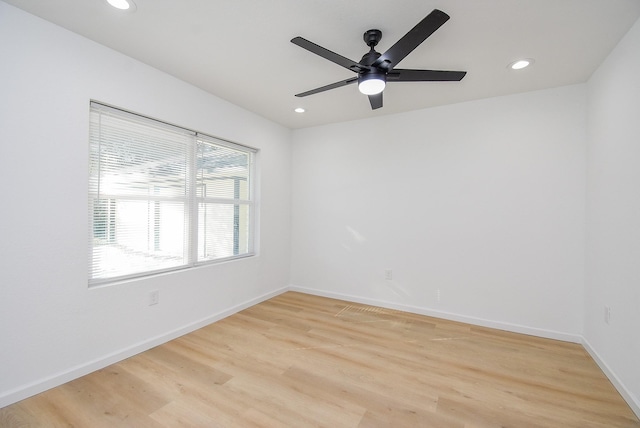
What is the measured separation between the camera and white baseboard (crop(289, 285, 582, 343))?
9.00ft

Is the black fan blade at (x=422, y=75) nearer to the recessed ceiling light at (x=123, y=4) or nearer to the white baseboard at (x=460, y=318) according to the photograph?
the recessed ceiling light at (x=123, y=4)

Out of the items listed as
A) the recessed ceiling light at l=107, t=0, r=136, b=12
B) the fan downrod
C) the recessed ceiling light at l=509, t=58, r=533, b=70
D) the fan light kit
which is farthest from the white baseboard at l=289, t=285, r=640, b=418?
the recessed ceiling light at l=107, t=0, r=136, b=12

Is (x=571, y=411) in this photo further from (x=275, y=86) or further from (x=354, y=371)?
(x=275, y=86)

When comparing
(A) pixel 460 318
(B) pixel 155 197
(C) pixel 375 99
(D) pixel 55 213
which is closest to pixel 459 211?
(A) pixel 460 318

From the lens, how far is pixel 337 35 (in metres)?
1.99

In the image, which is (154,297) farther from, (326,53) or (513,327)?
(513,327)

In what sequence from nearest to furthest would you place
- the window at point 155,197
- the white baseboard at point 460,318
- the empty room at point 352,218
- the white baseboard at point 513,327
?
the empty room at point 352,218 < the white baseboard at point 513,327 < the window at point 155,197 < the white baseboard at point 460,318

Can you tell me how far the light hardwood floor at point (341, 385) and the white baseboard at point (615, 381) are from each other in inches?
1.7

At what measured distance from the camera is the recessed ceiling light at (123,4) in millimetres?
1692

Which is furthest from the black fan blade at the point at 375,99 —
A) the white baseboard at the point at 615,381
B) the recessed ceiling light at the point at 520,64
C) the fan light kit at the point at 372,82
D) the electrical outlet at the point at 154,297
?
the white baseboard at the point at 615,381

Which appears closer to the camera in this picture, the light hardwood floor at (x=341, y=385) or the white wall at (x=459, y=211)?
the light hardwood floor at (x=341, y=385)

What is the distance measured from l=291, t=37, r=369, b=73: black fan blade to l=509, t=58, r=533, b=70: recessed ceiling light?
1477mm

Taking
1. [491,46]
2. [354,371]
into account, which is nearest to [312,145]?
[491,46]

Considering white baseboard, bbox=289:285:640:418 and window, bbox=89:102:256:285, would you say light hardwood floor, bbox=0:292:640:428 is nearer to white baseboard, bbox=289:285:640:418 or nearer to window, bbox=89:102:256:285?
white baseboard, bbox=289:285:640:418
